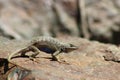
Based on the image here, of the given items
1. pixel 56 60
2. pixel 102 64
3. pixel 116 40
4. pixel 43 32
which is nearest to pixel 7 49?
pixel 56 60

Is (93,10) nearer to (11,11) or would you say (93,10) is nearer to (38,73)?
(11,11)

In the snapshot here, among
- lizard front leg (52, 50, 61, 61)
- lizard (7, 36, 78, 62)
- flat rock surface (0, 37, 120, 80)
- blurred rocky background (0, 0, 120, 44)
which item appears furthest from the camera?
blurred rocky background (0, 0, 120, 44)

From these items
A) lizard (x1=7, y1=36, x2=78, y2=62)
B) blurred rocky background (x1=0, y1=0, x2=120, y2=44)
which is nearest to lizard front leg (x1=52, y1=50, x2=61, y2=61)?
lizard (x1=7, y1=36, x2=78, y2=62)

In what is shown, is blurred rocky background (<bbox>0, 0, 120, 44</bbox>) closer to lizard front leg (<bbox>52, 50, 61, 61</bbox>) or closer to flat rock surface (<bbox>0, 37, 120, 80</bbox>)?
flat rock surface (<bbox>0, 37, 120, 80</bbox>)

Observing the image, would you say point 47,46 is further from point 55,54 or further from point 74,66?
point 74,66

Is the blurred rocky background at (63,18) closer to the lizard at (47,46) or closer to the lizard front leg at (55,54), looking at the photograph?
the lizard at (47,46)
